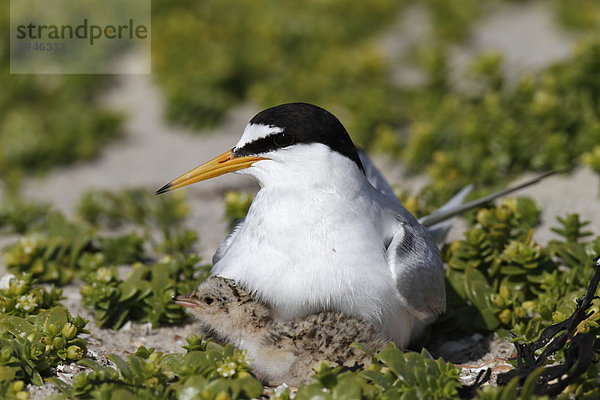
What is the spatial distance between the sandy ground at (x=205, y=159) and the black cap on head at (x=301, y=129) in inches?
48.5

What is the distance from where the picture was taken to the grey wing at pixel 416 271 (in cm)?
320

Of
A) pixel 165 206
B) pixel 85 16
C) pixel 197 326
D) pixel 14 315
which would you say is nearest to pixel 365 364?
pixel 197 326

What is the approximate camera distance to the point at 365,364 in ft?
10.3

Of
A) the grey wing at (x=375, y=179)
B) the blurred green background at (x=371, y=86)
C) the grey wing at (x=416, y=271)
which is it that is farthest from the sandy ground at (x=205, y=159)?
the grey wing at (x=375, y=179)

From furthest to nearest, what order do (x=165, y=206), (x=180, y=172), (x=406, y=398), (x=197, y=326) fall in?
(x=180, y=172) < (x=165, y=206) < (x=197, y=326) < (x=406, y=398)

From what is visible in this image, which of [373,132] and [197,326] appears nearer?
[197,326]

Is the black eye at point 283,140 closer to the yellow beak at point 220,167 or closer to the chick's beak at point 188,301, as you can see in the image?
the yellow beak at point 220,167

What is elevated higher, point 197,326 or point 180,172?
point 180,172

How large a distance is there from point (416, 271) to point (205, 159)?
3.82m

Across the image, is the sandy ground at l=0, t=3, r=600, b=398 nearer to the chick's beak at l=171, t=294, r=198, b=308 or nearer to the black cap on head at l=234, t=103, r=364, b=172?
the chick's beak at l=171, t=294, r=198, b=308

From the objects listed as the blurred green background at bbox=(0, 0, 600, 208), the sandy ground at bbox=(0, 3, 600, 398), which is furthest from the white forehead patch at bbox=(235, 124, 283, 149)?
the blurred green background at bbox=(0, 0, 600, 208)

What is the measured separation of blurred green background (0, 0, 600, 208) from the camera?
544cm

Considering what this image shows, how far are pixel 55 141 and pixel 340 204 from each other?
4.48 m

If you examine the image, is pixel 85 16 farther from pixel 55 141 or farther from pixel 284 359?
pixel 284 359
